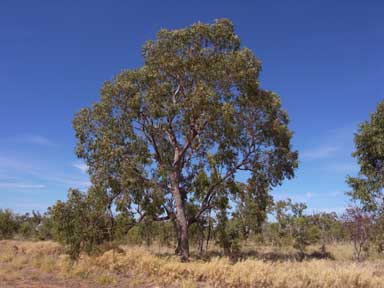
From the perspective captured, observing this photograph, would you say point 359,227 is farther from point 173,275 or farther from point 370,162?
point 173,275

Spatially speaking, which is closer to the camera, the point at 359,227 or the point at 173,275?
the point at 173,275

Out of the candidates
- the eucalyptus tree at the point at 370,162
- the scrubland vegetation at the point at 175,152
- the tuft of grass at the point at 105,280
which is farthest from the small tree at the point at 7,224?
the eucalyptus tree at the point at 370,162

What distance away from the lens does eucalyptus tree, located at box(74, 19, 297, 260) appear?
16.6 m

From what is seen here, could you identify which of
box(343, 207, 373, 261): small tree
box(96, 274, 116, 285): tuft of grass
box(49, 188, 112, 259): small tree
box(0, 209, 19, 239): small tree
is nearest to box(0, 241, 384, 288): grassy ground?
box(96, 274, 116, 285): tuft of grass

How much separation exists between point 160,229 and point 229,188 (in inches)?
590

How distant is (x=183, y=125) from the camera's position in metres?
17.2

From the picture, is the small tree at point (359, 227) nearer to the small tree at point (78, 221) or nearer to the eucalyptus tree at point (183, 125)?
the eucalyptus tree at point (183, 125)

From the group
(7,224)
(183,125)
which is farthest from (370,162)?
(7,224)

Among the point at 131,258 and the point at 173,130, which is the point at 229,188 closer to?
A: the point at 173,130

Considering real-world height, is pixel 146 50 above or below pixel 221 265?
above

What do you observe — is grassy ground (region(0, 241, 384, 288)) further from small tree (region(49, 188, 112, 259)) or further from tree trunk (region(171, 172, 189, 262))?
tree trunk (region(171, 172, 189, 262))

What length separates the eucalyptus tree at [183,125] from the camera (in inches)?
655

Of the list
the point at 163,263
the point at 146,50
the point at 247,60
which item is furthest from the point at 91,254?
the point at 247,60

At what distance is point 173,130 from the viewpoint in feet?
58.5
